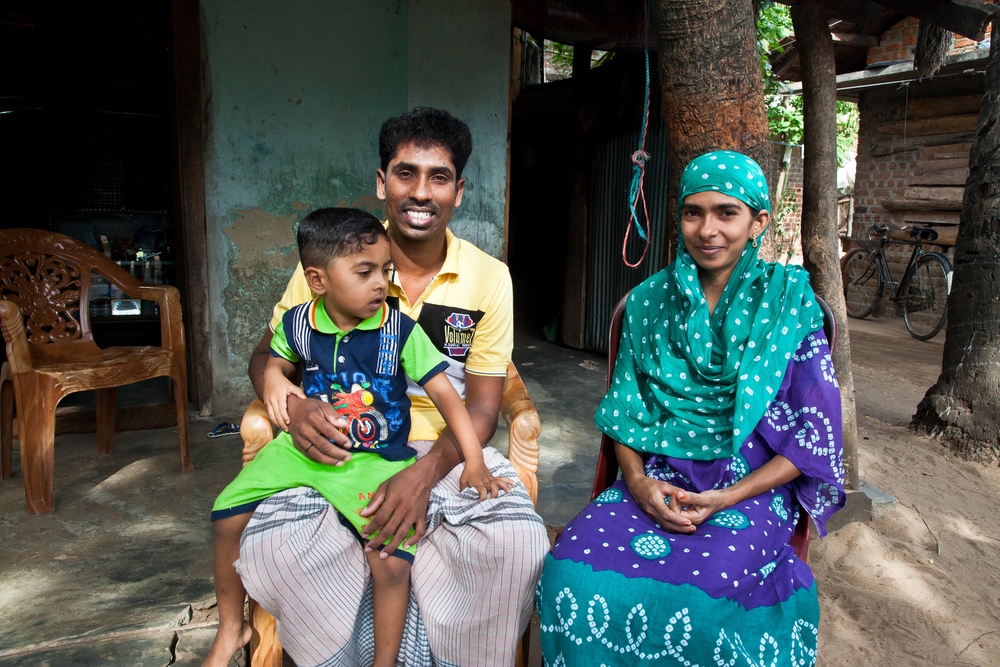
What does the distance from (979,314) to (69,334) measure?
498cm

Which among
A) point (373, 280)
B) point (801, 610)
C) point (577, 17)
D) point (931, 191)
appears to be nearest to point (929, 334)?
point (931, 191)

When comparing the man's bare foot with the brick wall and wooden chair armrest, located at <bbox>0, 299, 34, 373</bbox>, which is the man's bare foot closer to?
wooden chair armrest, located at <bbox>0, 299, 34, 373</bbox>

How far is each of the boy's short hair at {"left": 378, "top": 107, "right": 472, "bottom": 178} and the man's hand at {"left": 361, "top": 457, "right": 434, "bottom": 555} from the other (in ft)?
3.12

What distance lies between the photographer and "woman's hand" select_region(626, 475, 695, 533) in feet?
5.75

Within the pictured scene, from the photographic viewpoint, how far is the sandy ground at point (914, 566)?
2.38 m

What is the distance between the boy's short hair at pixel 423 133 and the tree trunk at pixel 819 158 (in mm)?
2067

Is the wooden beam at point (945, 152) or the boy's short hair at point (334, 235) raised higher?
the wooden beam at point (945, 152)

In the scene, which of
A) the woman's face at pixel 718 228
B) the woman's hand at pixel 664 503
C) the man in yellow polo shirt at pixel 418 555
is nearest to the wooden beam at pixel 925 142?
the woman's face at pixel 718 228

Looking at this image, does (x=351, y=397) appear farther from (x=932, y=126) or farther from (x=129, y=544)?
(x=932, y=126)

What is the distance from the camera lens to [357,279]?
1791 millimetres

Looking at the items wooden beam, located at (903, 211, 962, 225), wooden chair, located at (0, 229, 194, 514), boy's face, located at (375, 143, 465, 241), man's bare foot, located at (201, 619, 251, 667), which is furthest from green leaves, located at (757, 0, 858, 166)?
man's bare foot, located at (201, 619, 251, 667)

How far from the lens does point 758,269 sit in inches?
76.8

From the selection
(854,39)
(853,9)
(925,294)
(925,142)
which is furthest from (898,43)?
(853,9)

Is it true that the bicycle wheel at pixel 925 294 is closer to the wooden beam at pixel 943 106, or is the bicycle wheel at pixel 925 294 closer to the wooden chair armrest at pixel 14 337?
the wooden beam at pixel 943 106
